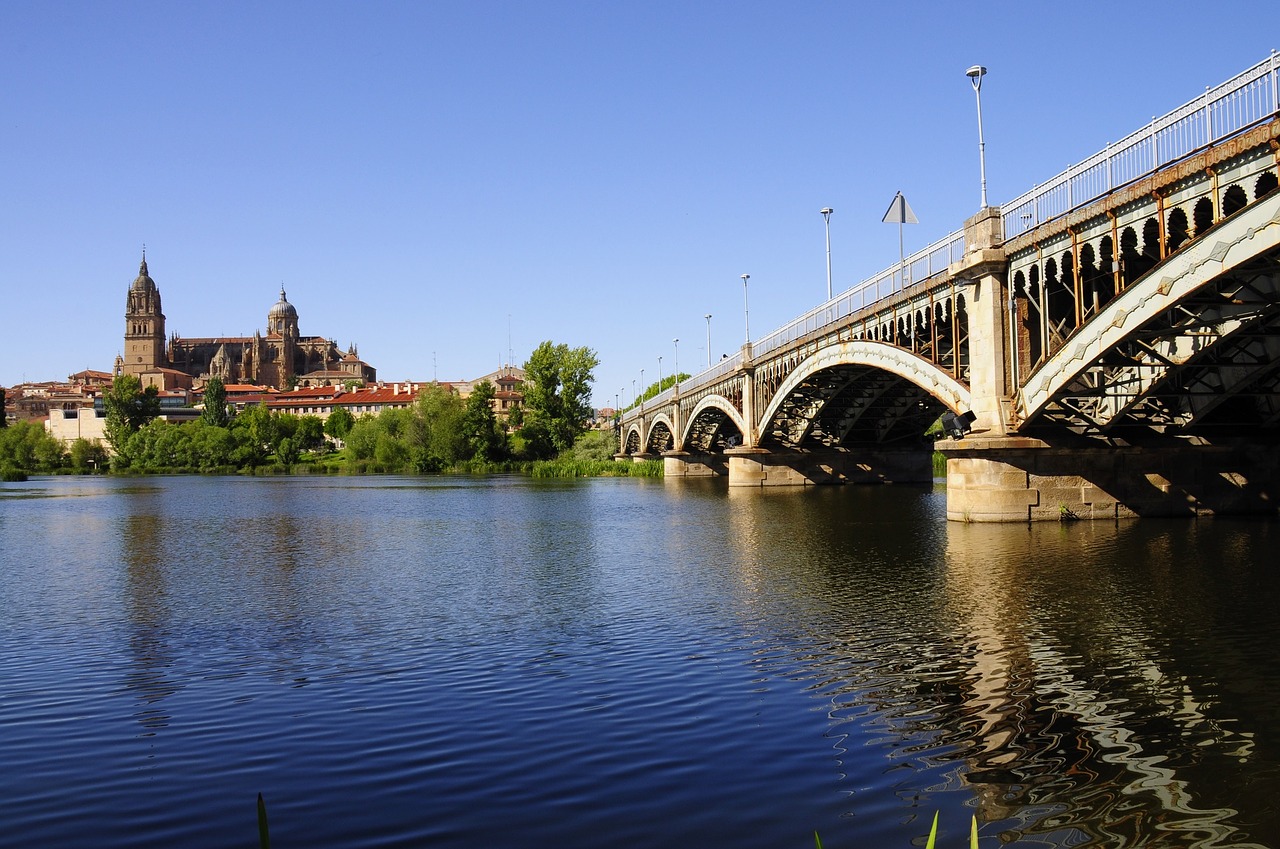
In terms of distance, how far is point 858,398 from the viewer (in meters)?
55.2

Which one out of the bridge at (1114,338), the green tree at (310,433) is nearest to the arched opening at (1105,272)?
the bridge at (1114,338)

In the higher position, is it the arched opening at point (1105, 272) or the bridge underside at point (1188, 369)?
the arched opening at point (1105, 272)

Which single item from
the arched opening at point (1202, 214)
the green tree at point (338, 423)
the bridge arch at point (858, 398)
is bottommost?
the bridge arch at point (858, 398)

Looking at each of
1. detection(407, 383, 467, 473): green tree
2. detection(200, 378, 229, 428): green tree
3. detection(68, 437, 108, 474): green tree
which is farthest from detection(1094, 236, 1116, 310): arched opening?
detection(200, 378, 229, 428): green tree

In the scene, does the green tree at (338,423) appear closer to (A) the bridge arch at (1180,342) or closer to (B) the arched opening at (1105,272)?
(A) the bridge arch at (1180,342)

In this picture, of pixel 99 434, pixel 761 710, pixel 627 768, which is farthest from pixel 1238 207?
pixel 99 434

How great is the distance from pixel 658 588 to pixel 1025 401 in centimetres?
1424

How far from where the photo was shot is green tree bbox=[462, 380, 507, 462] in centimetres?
11781

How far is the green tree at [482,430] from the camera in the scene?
387 feet

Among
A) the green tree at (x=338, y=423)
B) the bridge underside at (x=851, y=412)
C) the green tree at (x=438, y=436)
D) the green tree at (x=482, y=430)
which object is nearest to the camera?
the bridge underside at (x=851, y=412)

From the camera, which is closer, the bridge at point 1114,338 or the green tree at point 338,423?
the bridge at point 1114,338

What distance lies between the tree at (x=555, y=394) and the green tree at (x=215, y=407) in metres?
61.8

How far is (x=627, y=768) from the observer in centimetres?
856

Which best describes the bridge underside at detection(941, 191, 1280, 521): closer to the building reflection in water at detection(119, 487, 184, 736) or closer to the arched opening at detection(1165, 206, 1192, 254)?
the arched opening at detection(1165, 206, 1192, 254)
